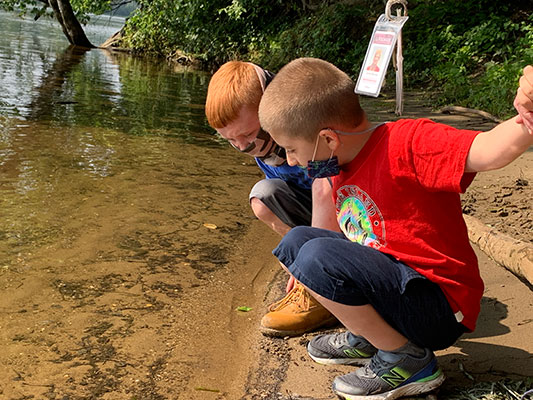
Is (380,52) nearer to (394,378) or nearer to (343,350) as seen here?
(343,350)

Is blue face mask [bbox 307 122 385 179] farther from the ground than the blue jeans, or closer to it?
farther from the ground

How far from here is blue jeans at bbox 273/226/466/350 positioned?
192cm

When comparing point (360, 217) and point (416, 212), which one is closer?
point (416, 212)

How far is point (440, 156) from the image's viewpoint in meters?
1.78

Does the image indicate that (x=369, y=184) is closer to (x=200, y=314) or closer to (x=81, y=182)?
(x=200, y=314)

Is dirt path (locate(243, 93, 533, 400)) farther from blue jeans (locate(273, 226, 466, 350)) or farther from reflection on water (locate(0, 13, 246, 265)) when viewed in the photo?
reflection on water (locate(0, 13, 246, 265))

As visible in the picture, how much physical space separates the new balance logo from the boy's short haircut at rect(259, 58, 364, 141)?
2.45 ft

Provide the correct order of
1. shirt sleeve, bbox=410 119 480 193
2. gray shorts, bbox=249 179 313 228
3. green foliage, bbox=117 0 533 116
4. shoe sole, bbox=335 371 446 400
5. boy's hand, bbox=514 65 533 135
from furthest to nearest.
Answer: green foliage, bbox=117 0 533 116
gray shorts, bbox=249 179 313 228
shoe sole, bbox=335 371 446 400
shirt sleeve, bbox=410 119 480 193
boy's hand, bbox=514 65 533 135

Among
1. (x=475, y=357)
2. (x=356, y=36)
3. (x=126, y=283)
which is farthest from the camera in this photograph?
(x=356, y=36)

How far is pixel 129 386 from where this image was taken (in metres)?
2.22

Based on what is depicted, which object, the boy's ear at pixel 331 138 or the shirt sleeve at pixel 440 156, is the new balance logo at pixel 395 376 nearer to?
the shirt sleeve at pixel 440 156

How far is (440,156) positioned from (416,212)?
0.21 meters

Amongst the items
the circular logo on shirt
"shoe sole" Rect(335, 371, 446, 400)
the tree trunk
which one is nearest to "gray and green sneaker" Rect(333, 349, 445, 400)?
"shoe sole" Rect(335, 371, 446, 400)

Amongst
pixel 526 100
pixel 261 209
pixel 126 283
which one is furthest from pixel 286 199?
pixel 526 100
